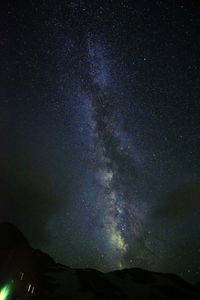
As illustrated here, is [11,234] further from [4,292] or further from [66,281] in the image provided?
[4,292]

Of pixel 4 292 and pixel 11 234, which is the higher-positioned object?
pixel 11 234

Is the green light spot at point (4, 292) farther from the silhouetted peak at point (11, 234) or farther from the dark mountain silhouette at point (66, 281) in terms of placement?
the silhouetted peak at point (11, 234)

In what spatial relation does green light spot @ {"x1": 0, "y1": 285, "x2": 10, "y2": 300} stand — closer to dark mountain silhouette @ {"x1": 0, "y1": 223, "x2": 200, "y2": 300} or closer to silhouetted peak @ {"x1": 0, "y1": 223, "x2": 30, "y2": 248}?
dark mountain silhouette @ {"x1": 0, "y1": 223, "x2": 200, "y2": 300}

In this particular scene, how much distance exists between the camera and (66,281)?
96312 millimetres

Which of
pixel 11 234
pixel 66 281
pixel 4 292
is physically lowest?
pixel 4 292

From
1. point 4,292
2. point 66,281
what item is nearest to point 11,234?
point 66,281

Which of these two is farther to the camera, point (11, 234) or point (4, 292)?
point (11, 234)

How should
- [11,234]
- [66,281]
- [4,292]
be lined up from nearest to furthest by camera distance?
[4,292]
[66,281]
[11,234]

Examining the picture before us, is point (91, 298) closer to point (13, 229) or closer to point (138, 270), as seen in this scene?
point (138, 270)

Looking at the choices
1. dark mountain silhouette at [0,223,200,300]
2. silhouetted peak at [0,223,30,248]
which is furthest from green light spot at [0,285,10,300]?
silhouetted peak at [0,223,30,248]

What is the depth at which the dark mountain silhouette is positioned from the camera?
54.4 m

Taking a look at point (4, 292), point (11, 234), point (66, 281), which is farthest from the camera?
point (11, 234)

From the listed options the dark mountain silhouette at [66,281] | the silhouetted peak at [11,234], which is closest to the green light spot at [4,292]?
the dark mountain silhouette at [66,281]

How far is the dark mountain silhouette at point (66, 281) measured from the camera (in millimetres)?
54438
